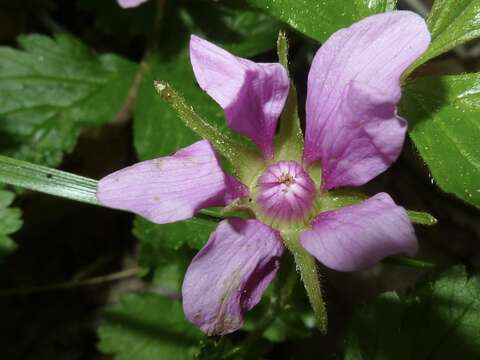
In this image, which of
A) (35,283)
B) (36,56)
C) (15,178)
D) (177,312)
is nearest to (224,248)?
(15,178)

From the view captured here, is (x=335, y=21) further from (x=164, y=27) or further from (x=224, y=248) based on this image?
(x=164, y=27)

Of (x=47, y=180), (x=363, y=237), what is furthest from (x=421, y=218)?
(x=47, y=180)

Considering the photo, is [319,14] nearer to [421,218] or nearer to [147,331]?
[421,218]

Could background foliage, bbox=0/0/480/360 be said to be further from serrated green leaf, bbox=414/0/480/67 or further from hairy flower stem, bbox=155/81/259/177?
hairy flower stem, bbox=155/81/259/177

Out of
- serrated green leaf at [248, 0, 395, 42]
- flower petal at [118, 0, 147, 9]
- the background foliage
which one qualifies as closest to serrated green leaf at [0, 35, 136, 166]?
the background foliage

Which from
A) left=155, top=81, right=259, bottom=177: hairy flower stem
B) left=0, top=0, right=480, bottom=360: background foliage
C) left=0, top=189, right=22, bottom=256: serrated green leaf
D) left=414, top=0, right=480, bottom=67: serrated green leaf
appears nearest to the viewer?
left=155, top=81, right=259, bottom=177: hairy flower stem

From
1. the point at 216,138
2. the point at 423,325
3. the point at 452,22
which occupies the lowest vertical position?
the point at 423,325
